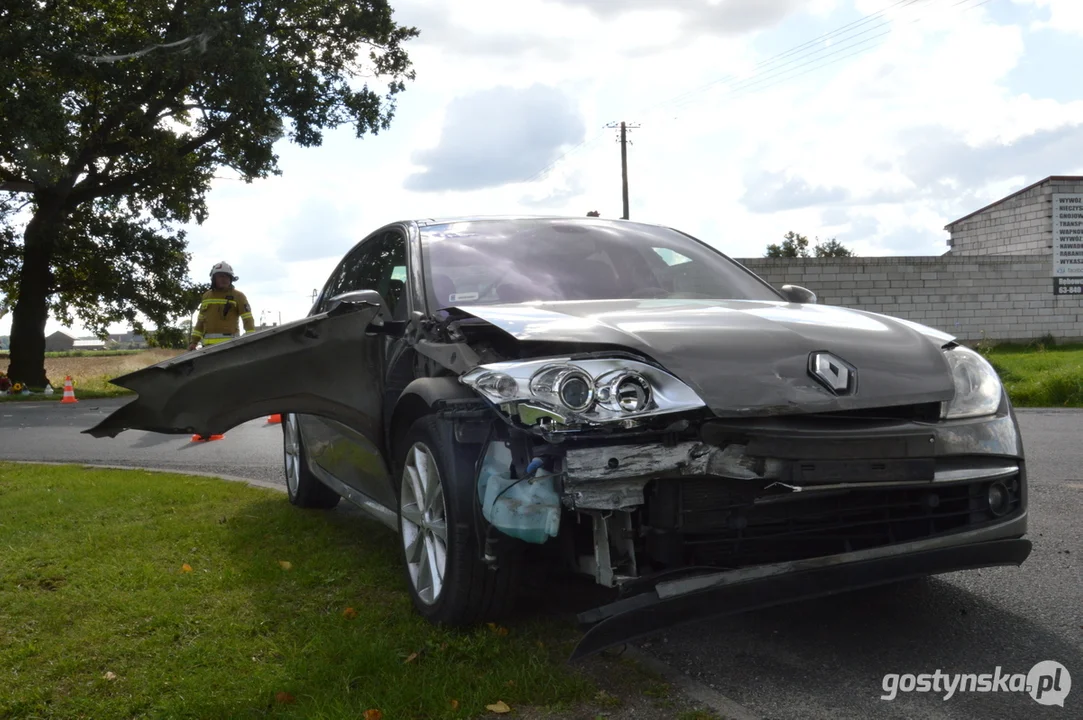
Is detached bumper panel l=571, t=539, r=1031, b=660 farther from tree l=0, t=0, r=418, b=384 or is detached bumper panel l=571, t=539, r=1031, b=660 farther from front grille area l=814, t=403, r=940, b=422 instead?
tree l=0, t=0, r=418, b=384

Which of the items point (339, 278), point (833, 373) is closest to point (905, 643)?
point (833, 373)

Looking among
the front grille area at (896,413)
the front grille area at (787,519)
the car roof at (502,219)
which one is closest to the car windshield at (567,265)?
the car roof at (502,219)

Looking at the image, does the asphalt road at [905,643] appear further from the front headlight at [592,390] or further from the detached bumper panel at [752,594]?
the front headlight at [592,390]

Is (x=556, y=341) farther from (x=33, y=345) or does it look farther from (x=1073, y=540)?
(x=33, y=345)

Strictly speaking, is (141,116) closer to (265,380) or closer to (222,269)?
(222,269)

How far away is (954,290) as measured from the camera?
25.8 metres

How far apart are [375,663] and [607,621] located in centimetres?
96

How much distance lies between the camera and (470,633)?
387 cm

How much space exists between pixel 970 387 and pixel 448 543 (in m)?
1.90

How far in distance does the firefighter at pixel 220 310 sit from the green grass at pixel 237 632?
4650 millimetres

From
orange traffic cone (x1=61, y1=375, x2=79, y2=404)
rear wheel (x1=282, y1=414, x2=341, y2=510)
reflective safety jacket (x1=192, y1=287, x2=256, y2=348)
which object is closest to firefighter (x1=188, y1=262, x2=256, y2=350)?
reflective safety jacket (x1=192, y1=287, x2=256, y2=348)

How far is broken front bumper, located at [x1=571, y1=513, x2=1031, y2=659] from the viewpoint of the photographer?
3.12 m

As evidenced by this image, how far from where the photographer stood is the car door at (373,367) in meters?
4.63

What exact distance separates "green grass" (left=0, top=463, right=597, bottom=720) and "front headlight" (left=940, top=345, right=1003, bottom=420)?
1.54 metres
